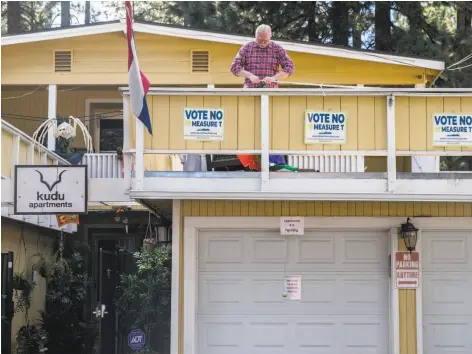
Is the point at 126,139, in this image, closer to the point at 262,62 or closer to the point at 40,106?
the point at 262,62

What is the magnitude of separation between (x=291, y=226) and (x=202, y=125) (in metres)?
1.76

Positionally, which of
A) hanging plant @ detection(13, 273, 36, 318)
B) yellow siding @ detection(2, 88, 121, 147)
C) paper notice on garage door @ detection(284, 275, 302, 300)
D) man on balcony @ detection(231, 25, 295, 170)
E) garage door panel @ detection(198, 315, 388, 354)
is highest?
yellow siding @ detection(2, 88, 121, 147)

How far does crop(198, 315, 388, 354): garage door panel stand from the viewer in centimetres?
934

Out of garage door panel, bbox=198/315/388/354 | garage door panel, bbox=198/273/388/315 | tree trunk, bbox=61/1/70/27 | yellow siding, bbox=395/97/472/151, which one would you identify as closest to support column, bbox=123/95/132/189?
garage door panel, bbox=198/273/388/315

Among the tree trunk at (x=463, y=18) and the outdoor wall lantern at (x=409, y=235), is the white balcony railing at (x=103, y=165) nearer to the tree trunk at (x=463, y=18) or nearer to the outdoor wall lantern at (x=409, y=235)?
the outdoor wall lantern at (x=409, y=235)

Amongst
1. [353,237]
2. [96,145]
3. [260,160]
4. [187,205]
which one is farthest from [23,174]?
[96,145]

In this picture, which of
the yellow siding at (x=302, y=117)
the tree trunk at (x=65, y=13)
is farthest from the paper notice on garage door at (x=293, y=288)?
the tree trunk at (x=65, y=13)

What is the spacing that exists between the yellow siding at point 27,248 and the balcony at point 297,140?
3.57m

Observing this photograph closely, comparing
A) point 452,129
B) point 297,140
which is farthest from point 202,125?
point 452,129

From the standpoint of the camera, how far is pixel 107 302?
1398 cm

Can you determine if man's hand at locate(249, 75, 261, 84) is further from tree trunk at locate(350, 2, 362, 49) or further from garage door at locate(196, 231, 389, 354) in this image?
tree trunk at locate(350, 2, 362, 49)

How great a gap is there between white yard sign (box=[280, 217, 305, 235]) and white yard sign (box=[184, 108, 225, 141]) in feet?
4.83

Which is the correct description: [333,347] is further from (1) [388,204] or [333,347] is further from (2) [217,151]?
(2) [217,151]

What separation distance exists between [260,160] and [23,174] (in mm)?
2713
